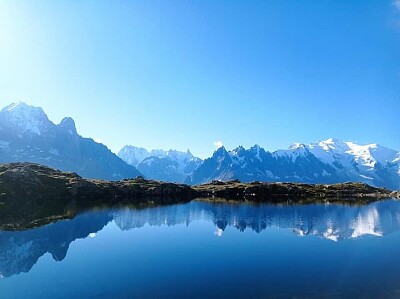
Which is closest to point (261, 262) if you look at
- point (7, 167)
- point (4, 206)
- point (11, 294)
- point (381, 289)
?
point (381, 289)

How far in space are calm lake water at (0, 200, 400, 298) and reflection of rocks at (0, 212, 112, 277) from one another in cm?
18

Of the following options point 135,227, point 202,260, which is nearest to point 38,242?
point 135,227

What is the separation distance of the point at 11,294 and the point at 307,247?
5308cm

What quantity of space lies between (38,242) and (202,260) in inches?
1472

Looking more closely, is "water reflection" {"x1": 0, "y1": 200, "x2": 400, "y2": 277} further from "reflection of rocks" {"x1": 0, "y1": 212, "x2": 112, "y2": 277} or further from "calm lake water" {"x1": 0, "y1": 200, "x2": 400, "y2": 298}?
"calm lake water" {"x1": 0, "y1": 200, "x2": 400, "y2": 298}

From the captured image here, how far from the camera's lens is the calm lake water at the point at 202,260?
41.4 meters

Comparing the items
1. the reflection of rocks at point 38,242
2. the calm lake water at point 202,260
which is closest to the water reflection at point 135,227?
the reflection of rocks at point 38,242

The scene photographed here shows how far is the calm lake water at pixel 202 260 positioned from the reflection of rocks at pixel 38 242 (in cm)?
18

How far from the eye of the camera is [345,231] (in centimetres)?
9125

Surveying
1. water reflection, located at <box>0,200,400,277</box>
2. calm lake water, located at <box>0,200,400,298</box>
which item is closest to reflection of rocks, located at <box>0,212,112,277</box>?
water reflection, located at <box>0,200,400,277</box>

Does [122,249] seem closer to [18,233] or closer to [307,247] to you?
[18,233]

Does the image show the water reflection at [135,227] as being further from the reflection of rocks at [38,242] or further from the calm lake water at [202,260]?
the calm lake water at [202,260]

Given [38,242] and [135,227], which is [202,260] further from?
[135,227]

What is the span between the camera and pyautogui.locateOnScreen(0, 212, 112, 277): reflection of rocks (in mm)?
55744
